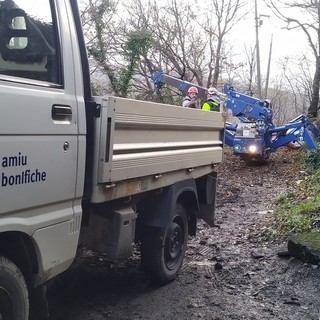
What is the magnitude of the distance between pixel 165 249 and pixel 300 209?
11.3 ft

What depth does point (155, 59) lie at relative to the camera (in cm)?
2083

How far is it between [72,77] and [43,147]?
57cm

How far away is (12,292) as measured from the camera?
8.77 ft

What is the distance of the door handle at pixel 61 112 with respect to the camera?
2830mm

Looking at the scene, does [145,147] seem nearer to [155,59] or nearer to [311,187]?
[311,187]

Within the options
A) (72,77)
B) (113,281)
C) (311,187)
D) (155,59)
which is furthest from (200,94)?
(72,77)

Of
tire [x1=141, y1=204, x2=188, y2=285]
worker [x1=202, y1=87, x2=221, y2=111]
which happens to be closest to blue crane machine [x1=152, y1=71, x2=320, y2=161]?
worker [x1=202, y1=87, x2=221, y2=111]

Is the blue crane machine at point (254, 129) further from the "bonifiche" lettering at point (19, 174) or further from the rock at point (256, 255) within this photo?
the "bonifiche" lettering at point (19, 174)

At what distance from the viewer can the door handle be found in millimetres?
2830

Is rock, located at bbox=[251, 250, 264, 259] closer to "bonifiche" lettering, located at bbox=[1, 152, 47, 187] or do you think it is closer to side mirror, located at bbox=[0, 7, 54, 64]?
"bonifiche" lettering, located at bbox=[1, 152, 47, 187]

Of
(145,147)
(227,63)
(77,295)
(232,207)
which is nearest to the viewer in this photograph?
(145,147)

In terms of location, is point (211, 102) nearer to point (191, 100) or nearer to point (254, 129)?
point (191, 100)

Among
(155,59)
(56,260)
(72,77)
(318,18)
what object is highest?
(318,18)

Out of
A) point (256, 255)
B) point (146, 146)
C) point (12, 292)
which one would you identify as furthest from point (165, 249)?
point (12, 292)
